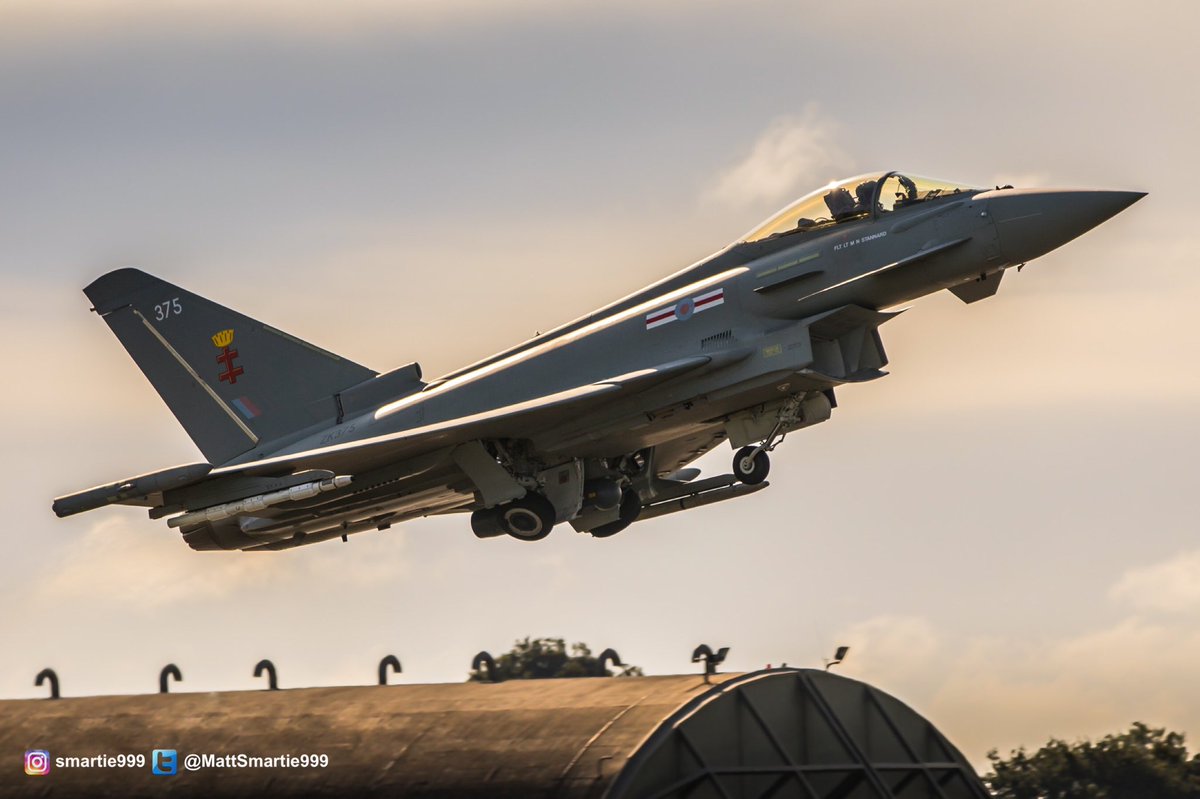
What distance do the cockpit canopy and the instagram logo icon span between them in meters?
11.1

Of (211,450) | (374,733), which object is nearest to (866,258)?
(374,733)

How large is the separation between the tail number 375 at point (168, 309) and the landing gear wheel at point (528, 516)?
6562 mm

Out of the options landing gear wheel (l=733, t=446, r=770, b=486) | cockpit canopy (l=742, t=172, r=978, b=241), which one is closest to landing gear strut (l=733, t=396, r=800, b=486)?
landing gear wheel (l=733, t=446, r=770, b=486)

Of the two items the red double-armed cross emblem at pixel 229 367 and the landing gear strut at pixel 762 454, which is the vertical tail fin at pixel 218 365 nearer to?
the red double-armed cross emblem at pixel 229 367

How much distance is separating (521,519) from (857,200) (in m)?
6.19

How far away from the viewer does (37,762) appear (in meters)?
21.5

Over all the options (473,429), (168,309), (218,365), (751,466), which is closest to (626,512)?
(751,466)

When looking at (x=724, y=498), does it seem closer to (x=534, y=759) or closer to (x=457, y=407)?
(x=457, y=407)

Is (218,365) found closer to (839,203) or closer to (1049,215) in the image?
(839,203)

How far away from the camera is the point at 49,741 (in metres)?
21.8

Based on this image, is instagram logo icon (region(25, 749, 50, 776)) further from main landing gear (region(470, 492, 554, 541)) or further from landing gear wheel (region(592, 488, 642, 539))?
landing gear wheel (region(592, 488, 642, 539))

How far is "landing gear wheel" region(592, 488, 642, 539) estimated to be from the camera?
2497 centimetres

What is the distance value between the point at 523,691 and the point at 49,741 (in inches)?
258

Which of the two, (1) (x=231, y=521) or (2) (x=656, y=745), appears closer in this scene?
(2) (x=656, y=745)
